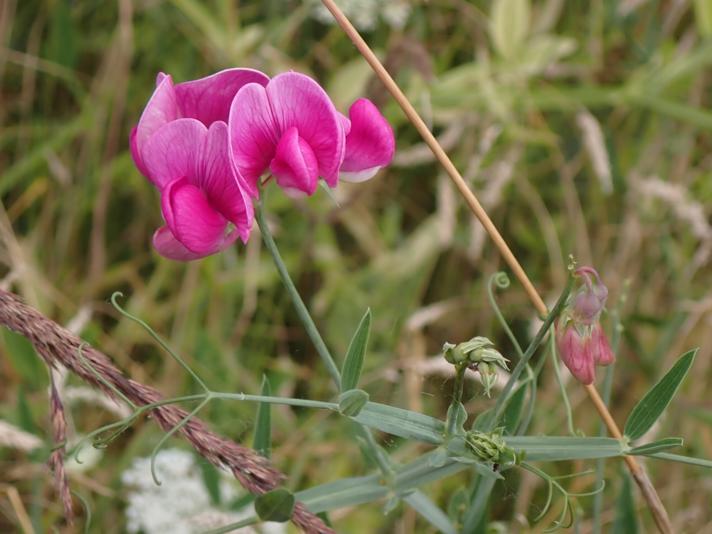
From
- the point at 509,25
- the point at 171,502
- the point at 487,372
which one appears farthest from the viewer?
the point at 509,25

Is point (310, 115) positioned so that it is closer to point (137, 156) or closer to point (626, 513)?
point (137, 156)

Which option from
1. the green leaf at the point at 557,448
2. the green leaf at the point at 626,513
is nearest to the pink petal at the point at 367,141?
the green leaf at the point at 557,448

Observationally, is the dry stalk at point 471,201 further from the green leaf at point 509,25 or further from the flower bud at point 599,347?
the green leaf at point 509,25

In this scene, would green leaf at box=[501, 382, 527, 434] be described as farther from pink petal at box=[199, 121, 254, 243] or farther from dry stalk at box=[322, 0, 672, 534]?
pink petal at box=[199, 121, 254, 243]

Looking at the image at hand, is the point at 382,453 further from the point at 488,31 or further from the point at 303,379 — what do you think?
the point at 488,31

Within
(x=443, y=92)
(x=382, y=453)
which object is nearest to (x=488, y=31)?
(x=443, y=92)

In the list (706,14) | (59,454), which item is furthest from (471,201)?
(706,14)
